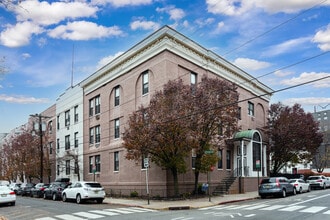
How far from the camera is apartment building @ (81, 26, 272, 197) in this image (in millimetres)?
30828

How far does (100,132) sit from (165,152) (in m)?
15.8

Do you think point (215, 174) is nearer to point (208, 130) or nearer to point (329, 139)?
point (208, 130)

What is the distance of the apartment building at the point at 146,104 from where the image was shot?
30828 mm

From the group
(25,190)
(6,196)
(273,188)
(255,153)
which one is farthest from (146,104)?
(25,190)

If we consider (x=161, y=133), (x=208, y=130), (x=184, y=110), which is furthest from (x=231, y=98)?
(x=161, y=133)

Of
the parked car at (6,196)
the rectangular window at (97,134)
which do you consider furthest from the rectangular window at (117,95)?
the parked car at (6,196)

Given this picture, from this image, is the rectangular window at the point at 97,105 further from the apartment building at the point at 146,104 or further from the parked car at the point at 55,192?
the parked car at the point at 55,192

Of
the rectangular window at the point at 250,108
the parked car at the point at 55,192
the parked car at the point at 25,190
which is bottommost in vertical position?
the parked car at the point at 25,190

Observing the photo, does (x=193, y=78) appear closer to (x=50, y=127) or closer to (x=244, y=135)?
(x=244, y=135)

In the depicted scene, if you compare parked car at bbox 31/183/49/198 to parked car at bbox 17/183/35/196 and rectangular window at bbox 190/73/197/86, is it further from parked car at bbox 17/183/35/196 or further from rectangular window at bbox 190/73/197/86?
rectangular window at bbox 190/73/197/86

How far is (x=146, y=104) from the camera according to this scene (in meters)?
32.1

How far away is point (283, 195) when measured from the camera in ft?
94.1

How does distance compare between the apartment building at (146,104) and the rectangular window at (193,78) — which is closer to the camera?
the apartment building at (146,104)

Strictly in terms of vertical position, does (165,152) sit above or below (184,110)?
below
